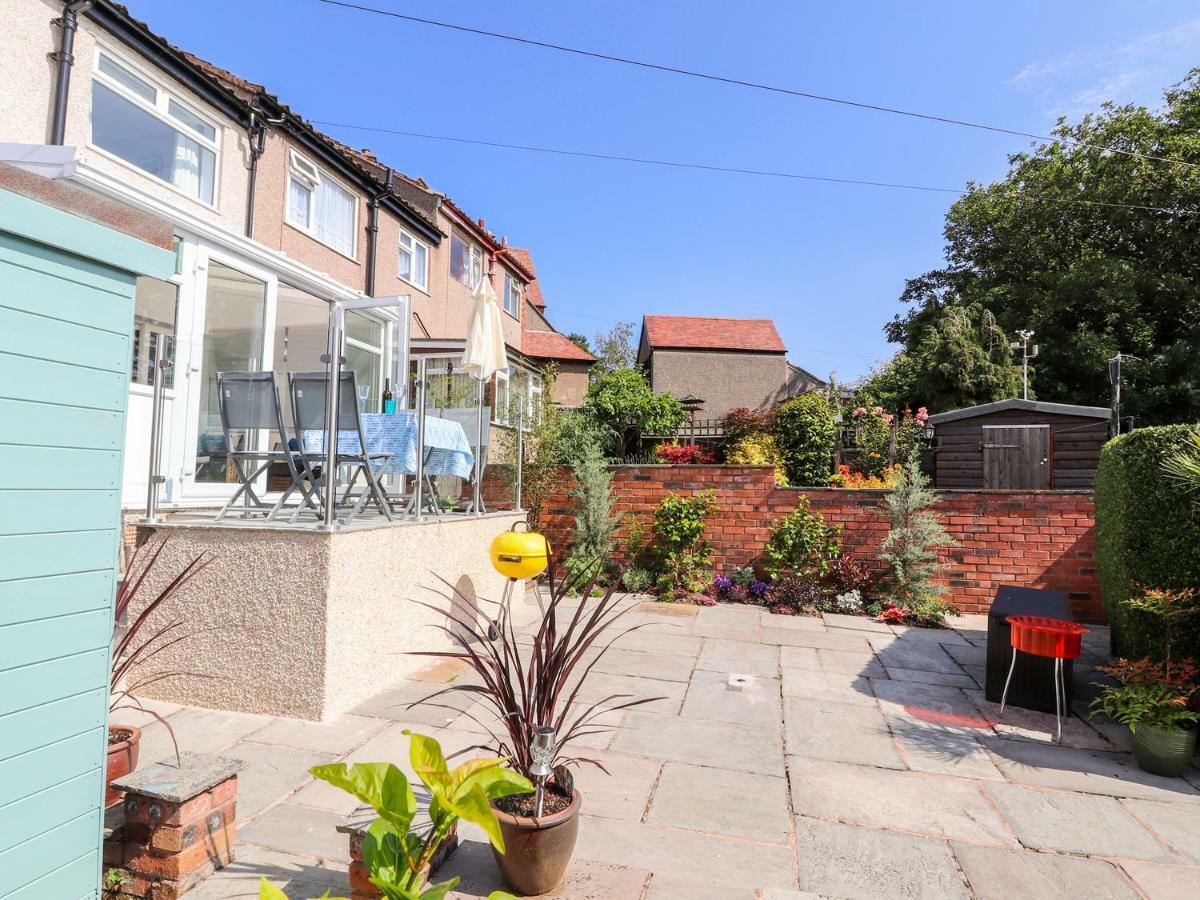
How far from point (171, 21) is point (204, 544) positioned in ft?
21.6

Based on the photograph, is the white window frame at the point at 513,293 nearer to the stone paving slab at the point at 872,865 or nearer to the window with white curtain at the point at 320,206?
the window with white curtain at the point at 320,206

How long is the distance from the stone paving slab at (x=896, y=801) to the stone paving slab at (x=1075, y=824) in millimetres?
88

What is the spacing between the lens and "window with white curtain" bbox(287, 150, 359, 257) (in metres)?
9.35

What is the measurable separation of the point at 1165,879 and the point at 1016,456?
9.70m

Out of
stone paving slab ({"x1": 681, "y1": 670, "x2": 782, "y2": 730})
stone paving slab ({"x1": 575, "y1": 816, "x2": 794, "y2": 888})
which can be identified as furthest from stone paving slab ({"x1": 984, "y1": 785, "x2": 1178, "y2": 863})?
stone paving slab ({"x1": 681, "y1": 670, "x2": 782, "y2": 730})

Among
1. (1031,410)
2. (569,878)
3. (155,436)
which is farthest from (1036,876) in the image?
(1031,410)

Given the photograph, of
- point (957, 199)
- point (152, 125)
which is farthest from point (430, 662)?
point (957, 199)

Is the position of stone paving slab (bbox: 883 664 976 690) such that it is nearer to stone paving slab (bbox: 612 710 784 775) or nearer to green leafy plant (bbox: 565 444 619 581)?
stone paving slab (bbox: 612 710 784 775)

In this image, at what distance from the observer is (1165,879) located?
2287 mm

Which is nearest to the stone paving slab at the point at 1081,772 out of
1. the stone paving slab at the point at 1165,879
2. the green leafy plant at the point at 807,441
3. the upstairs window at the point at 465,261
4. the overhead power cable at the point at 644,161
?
the stone paving slab at the point at 1165,879

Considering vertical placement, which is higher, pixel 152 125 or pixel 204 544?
pixel 152 125

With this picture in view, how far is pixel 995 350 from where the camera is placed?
17.7 metres

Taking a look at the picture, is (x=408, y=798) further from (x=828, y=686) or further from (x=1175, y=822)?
(x=828, y=686)

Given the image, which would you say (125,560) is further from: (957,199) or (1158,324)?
(957,199)
